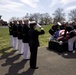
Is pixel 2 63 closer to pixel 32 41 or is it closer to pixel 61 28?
pixel 32 41

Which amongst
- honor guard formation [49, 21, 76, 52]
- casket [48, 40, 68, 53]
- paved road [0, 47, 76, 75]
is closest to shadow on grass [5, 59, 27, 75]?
paved road [0, 47, 76, 75]

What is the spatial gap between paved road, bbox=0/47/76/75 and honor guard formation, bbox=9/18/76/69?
0.44 meters

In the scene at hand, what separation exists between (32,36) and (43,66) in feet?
4.26

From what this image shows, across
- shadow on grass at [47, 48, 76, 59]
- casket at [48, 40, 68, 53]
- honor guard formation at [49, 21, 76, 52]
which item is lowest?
shadow on grass at [47, 48, 76, 59]

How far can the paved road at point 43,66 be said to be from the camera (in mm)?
7831

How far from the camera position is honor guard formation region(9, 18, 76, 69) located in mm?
8438

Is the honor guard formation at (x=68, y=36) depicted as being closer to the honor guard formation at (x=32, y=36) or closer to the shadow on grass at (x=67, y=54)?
the honor guard formation at (x=32, y=36)

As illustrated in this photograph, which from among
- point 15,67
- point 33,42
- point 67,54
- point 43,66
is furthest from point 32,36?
point 67,54

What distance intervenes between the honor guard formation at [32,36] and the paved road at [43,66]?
44 cm

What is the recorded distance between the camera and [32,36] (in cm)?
841

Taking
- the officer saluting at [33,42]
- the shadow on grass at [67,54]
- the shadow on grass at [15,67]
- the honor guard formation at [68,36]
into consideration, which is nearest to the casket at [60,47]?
the honor guard formation at [68,36]

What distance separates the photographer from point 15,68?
855 cm

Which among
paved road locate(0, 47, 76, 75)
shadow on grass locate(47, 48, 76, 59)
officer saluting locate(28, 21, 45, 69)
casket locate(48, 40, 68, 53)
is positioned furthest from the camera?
casket locate(48, 40, 68, 53)

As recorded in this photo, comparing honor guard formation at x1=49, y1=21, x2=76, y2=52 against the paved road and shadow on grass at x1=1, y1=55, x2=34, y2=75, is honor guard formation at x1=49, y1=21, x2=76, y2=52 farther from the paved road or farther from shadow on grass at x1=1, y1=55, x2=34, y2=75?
shadow on grass at x1=1, y1=55, x2=34, y2=75
